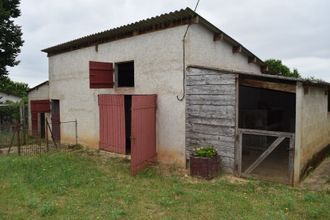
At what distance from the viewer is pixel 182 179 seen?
776 centimetres

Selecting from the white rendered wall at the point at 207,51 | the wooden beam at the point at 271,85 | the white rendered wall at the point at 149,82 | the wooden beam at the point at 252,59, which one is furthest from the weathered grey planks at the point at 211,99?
the wooden beam at the point at 252,59

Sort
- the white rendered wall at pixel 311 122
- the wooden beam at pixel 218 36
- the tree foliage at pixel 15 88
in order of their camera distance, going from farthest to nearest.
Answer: the tree foliage at pixel 15 88
the wooden beam at pixel 218 36
the white rendered wall at pixel 311 122

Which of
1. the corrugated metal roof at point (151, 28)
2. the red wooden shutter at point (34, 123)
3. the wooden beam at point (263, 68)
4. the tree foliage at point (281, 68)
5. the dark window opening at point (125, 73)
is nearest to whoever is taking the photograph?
the corrugated metal roof at point (151, 28)

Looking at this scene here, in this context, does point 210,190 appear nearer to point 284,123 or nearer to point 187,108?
point 187,108

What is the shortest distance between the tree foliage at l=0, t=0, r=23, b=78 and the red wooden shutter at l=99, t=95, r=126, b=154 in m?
12.4

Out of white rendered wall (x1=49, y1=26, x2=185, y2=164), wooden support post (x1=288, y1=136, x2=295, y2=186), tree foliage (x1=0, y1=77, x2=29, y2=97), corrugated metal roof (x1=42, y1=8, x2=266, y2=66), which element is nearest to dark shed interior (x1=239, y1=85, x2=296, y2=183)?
wooden support post (x1=288, y1=136, x2=295, y2=186)

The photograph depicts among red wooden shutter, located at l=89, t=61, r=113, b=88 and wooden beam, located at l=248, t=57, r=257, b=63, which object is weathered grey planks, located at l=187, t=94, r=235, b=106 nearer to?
red wooden shutter, located at l=89, t=61, r=113, b=88

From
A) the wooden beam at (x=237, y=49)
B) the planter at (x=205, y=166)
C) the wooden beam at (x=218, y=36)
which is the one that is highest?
the wooden beam at (x=218, y=36)

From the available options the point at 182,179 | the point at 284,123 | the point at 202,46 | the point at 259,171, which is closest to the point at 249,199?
the point at 182,179

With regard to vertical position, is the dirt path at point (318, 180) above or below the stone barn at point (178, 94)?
below

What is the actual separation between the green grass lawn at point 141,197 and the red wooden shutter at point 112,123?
1898 mm

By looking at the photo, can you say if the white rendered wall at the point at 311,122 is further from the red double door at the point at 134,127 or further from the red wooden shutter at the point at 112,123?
the red wooden shutter at the point at 112,123

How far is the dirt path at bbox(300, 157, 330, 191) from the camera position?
696cm

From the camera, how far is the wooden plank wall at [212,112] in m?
7.88
